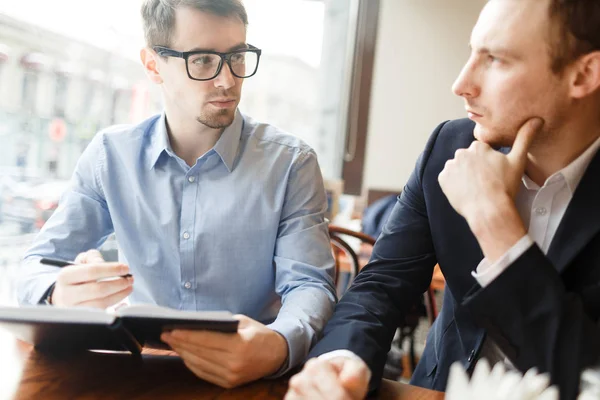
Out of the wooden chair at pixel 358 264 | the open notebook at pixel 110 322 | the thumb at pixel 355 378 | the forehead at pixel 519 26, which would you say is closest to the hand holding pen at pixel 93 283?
the open notebook at pixel 110 322

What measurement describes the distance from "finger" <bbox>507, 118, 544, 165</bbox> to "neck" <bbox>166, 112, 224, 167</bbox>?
75cm

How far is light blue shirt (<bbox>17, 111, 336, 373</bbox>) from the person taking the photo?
142 cm

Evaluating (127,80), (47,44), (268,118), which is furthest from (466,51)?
(47,44)

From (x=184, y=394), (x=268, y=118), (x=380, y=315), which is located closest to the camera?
(x=184, y=394)

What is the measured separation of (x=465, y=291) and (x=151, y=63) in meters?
1.05

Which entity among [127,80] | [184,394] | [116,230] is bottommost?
[184,394]

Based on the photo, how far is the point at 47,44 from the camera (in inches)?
84.4

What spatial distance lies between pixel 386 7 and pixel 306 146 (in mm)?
3229

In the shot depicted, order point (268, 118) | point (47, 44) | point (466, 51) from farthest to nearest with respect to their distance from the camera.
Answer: point (466, 51) → point (268, 118) → point (47, 44)

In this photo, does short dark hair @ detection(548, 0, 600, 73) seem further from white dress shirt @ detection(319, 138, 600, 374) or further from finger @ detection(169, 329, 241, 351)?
finger @ detection(169, 329, 241, 351)

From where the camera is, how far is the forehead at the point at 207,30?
57.9 inches

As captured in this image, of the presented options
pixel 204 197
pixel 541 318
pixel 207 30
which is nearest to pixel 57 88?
pixel 207 30

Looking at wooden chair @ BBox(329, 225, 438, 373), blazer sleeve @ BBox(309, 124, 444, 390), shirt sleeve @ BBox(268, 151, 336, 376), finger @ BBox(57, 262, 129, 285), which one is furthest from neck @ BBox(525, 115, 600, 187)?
wooden chair @ BBox(329, 225, 438, 373)

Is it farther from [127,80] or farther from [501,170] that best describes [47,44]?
[501,170]
